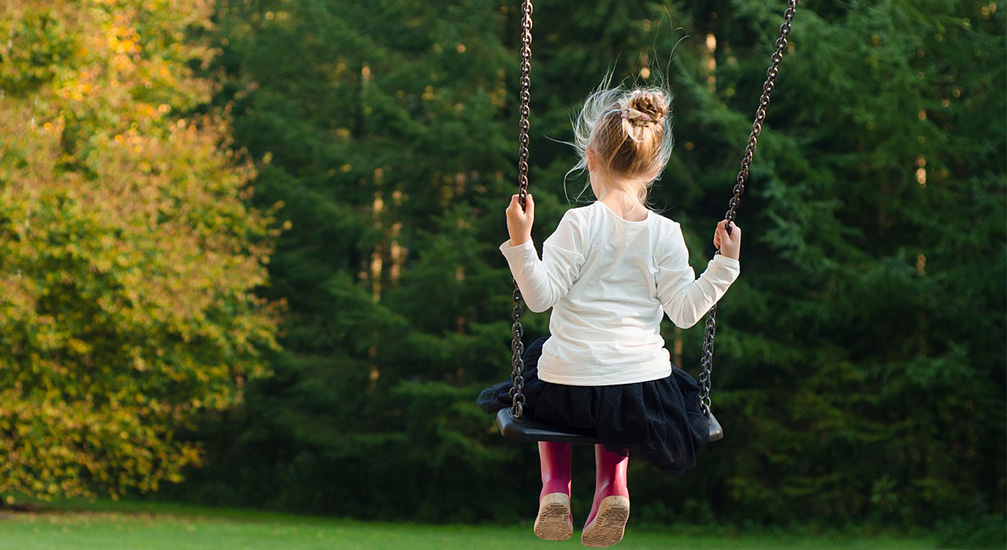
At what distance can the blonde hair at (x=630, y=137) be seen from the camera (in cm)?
306

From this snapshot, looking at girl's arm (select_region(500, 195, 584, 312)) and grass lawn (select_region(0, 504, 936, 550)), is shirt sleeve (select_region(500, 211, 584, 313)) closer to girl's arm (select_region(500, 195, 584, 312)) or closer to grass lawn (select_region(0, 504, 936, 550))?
girl's arm (select_region(500, 195, 584, 312))

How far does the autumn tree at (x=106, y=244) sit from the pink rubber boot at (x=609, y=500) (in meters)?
8.58

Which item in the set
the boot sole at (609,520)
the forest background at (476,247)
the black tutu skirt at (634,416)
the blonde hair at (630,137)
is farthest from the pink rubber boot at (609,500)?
the forest background at (476,247)

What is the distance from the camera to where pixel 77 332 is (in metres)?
11.3

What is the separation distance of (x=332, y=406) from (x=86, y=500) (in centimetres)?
378

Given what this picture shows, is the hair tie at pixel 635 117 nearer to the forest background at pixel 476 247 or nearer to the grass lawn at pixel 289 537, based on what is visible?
the forest background at pixel 476 247

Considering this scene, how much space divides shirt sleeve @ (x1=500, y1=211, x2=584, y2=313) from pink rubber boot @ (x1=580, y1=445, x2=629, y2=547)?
474mm

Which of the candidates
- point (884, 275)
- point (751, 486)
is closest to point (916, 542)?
point (751, 486)

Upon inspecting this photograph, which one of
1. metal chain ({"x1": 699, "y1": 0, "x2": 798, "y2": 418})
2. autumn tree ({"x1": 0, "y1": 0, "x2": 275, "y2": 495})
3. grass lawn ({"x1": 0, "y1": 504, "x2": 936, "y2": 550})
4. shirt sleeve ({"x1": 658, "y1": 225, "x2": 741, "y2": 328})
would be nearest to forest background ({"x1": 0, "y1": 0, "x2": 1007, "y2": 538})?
autumn tree ({"x1": 0, "y1": 0, "x2": 275, "y2": 495})

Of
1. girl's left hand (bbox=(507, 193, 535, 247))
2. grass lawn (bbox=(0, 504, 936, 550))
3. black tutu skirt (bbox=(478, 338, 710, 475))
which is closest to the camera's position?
girl's left hand (bbox=(507, 193, 535, 247))

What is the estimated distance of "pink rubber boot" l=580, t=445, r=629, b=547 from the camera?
122 inches

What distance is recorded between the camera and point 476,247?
12172 mm

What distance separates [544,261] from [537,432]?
445 millimetres

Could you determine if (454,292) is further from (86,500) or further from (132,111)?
(86,500)
